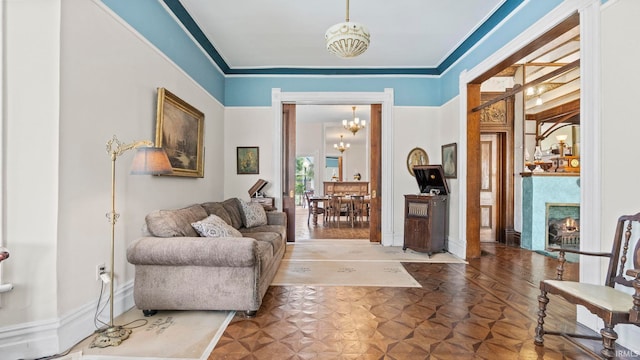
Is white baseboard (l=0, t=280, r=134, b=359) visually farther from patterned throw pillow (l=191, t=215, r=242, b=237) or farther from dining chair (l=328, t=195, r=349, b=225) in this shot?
dining chair (l=328, t=195, r=349, b=225)

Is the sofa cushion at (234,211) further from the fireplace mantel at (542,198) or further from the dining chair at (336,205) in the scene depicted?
the fireplace mantel at (542,198)

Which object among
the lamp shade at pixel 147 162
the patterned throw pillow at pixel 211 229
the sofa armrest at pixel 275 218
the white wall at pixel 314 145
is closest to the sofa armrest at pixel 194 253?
the patterned throw pillow at pixel 211 229

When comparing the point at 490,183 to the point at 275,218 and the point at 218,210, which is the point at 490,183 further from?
the point at 218,210

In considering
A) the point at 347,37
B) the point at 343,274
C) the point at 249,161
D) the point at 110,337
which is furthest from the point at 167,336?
the point at 249,161

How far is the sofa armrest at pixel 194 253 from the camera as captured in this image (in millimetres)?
2471

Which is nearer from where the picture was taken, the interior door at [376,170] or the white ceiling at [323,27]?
the white ceiling at [323,27]

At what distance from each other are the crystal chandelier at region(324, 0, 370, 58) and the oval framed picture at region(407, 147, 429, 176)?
3066 mm

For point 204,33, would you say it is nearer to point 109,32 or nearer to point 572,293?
point 109,32

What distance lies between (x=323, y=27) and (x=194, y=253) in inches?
127

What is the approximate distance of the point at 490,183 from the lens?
5.97 metres

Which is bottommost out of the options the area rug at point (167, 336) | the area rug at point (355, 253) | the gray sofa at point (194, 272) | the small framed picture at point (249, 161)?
Result: the area rug at point (355, 253)

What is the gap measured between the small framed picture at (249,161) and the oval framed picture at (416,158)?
2.77 m

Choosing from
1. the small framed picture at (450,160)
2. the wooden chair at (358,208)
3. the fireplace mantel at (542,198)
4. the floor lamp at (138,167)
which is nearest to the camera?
the floor lamp at (138,167)

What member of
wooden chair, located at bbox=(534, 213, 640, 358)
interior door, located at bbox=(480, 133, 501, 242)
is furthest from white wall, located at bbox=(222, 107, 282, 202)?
wooden chair, located at bbox=(534, 213, 640, 358)
